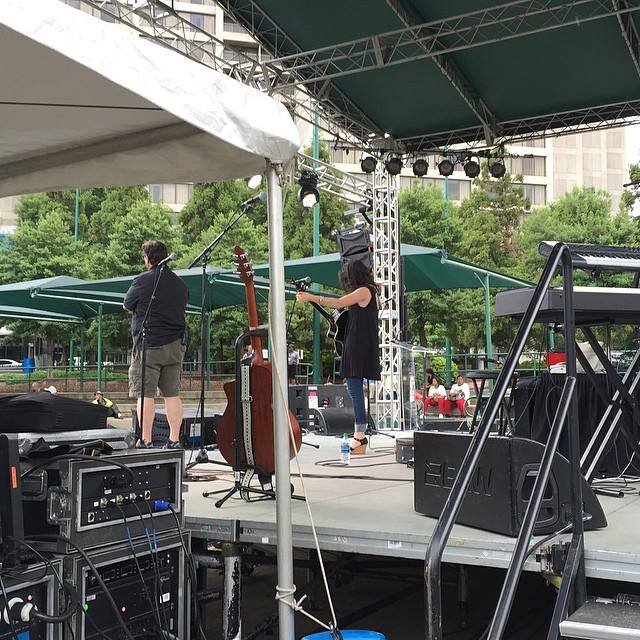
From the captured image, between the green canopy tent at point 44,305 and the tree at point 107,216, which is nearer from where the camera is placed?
the green canopy tent at point 44,305

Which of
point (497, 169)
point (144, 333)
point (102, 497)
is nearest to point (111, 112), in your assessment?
point (102, 497)

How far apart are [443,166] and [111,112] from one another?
34.6ft

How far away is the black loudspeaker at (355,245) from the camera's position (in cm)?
1063

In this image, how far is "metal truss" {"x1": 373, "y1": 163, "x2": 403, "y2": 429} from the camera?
12961 mm

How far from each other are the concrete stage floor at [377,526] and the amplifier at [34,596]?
3.59 ft

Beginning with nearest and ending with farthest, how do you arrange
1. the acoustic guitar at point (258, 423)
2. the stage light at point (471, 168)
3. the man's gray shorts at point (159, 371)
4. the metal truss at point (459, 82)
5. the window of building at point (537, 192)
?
the acoustic guitar at point (258, 423) → the man's gray shorts at point (159, 371) → the metal truss at point (459, 82) → the stage light at point (471, 168) → the window of building at point (537, 192)

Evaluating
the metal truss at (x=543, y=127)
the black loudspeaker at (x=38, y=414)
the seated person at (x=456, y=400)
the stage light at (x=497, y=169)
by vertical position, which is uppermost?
the metal truss at (x=543, y=127)

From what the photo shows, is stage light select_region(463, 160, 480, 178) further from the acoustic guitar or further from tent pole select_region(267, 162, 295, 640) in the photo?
tent pole select_region(267, 162, 295, 640)

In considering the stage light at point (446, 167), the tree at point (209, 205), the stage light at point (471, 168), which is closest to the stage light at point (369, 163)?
the stage light at point (446, 167)

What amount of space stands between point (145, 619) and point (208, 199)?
25100mm

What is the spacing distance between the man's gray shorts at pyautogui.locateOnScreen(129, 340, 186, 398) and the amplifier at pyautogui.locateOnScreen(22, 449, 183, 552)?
2.48 m

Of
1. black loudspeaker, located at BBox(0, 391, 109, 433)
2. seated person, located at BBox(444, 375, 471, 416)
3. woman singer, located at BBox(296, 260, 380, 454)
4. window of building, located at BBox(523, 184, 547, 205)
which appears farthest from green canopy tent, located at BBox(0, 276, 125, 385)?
window of building, located at BBox(523, 184, 547, 205)

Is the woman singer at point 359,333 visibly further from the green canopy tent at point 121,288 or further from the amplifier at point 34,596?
the green canopy tent at point 121,288

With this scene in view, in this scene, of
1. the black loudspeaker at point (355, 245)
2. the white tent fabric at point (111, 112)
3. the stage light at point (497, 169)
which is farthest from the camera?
the stage light at point (497, 169)
